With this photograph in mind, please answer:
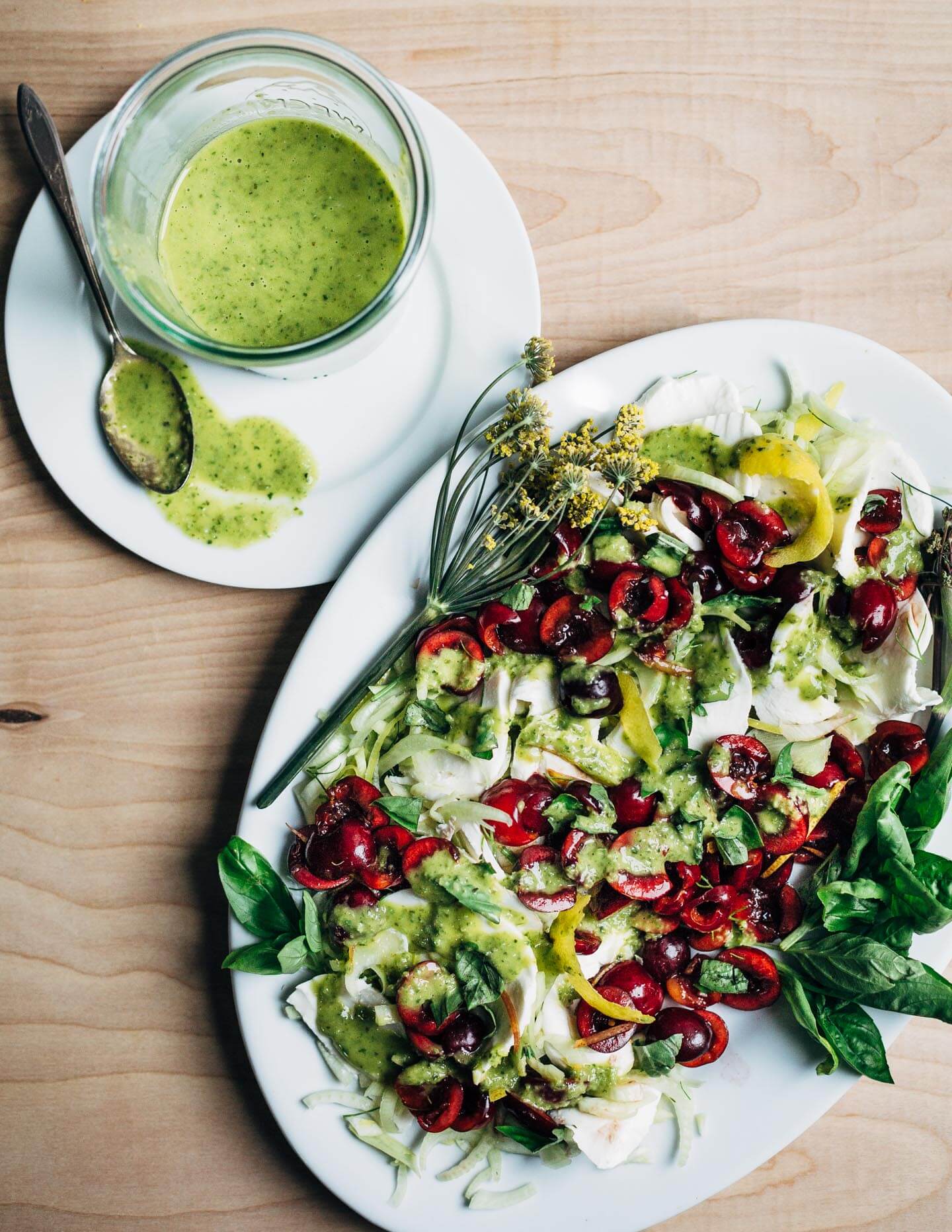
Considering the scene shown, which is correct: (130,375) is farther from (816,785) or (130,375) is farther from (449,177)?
(816,785)

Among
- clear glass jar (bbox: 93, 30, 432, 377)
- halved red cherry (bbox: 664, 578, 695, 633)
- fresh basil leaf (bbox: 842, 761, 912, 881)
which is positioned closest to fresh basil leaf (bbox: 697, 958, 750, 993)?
fresh basil leaf (bbox: 842, 761, 912, 881)

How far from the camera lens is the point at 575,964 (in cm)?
147

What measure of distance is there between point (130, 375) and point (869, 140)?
145 centimetres

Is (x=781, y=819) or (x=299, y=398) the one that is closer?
(x=781, y=819)

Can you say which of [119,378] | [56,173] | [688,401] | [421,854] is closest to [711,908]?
[421,854]

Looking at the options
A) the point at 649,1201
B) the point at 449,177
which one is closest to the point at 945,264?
the point at 449,177

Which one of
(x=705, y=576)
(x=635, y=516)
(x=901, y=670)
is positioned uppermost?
(x=635, y=516)

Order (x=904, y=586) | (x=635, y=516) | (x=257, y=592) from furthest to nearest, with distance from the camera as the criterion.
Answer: (x=257, y=592), (x=904, y=586), (x=635, y=516)

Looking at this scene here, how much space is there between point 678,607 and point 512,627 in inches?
10.7

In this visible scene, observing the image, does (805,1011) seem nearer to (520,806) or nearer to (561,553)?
(520,806)

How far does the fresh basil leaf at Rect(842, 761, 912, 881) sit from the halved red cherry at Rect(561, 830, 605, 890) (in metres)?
0.43

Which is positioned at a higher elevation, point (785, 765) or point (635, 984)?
point (785, 765)

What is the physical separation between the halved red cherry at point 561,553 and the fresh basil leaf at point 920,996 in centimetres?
85

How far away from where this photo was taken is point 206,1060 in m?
1.71
